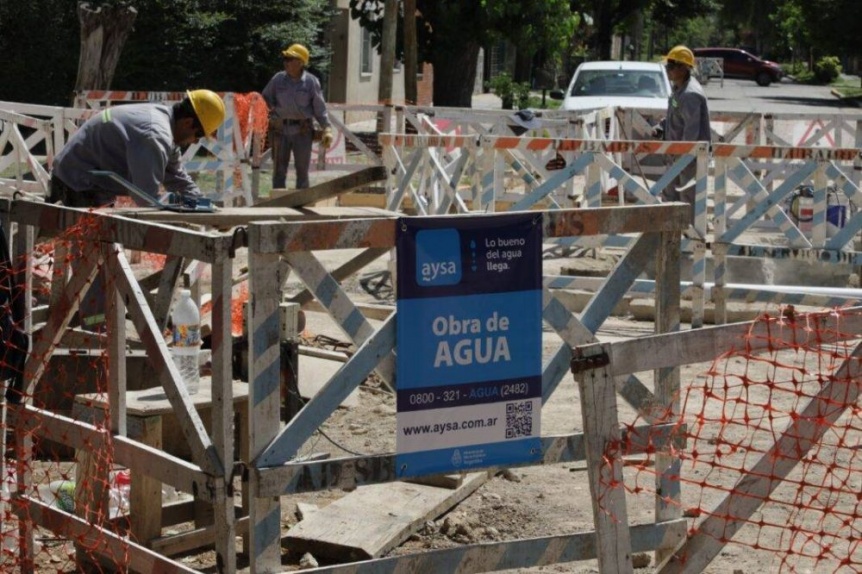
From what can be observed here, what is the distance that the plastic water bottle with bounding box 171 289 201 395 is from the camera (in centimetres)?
553

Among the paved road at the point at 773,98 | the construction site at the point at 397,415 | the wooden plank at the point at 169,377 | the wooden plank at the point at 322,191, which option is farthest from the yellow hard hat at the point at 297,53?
the paved road at the point at 773,98

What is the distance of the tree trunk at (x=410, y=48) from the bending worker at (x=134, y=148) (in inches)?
683

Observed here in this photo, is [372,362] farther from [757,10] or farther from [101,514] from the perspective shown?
[757,10]

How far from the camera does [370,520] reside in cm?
572

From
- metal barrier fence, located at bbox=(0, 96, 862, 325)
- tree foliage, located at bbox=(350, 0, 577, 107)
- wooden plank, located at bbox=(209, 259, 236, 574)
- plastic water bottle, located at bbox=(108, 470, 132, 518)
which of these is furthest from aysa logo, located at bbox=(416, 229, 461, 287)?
tree foliage, located at bbox=(350, 0, 577, 107)

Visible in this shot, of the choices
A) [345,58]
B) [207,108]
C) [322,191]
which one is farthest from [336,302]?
[345,58]

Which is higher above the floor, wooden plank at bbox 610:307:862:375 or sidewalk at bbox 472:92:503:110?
wooden plank at bbox 610:307:862:375

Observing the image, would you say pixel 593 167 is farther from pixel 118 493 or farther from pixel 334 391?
pixel 334 391

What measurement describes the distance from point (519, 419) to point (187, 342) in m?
1.75

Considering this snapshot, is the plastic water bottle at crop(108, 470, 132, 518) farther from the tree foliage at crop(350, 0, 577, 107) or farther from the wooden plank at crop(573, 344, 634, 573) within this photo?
the tree foliage at crop(350, 0, 577, 107)

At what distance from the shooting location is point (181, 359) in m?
5.54

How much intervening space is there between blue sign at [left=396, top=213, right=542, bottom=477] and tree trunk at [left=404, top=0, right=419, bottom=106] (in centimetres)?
2032

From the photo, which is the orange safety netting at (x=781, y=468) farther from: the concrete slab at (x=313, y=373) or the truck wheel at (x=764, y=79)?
the truck wheel at (x=764, y=79)

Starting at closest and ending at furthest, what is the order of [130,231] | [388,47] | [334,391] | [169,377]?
[334,391]
[169,377]
[130,231]
[388,47]
